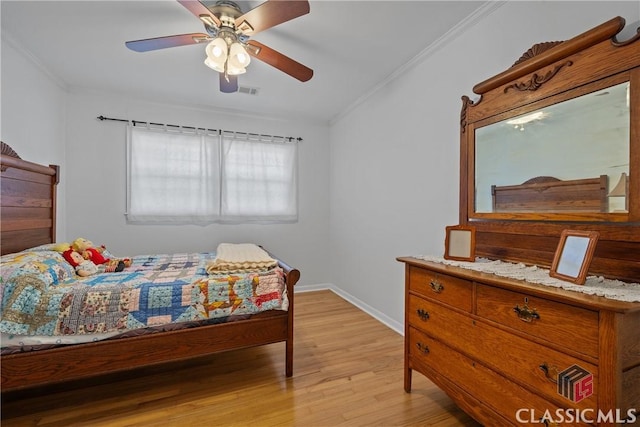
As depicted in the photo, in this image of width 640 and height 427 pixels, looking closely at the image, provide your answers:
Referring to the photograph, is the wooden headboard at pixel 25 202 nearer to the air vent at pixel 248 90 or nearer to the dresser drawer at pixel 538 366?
the air vent at pixel 248 90

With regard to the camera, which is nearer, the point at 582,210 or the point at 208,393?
the point at 582,210

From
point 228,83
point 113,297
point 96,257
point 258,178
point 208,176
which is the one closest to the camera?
point 113,297

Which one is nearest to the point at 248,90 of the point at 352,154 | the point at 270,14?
the point at 352,154

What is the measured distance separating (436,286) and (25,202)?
3241 mm

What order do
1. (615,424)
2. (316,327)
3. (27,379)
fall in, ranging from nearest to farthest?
(615,424)
(27,379)
(316,327)

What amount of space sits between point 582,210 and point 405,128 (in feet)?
5.37

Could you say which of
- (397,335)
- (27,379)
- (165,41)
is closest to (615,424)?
(397,335)

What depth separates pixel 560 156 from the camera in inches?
57.6

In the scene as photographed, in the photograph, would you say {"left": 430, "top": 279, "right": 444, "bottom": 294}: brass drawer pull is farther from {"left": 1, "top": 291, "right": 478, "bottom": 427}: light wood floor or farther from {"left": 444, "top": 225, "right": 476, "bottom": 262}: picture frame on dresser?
{"left": 1, "top": 291, "right": 478, "bottom": 427}: light wood floor

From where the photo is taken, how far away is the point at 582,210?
4.44 feet

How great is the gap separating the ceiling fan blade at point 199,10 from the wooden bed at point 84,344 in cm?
173

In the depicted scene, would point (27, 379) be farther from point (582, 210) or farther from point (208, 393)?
point (582, 210)

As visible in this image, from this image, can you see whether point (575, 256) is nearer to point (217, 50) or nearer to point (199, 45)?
point (217, 50)

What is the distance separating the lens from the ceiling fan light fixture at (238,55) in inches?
72.7
